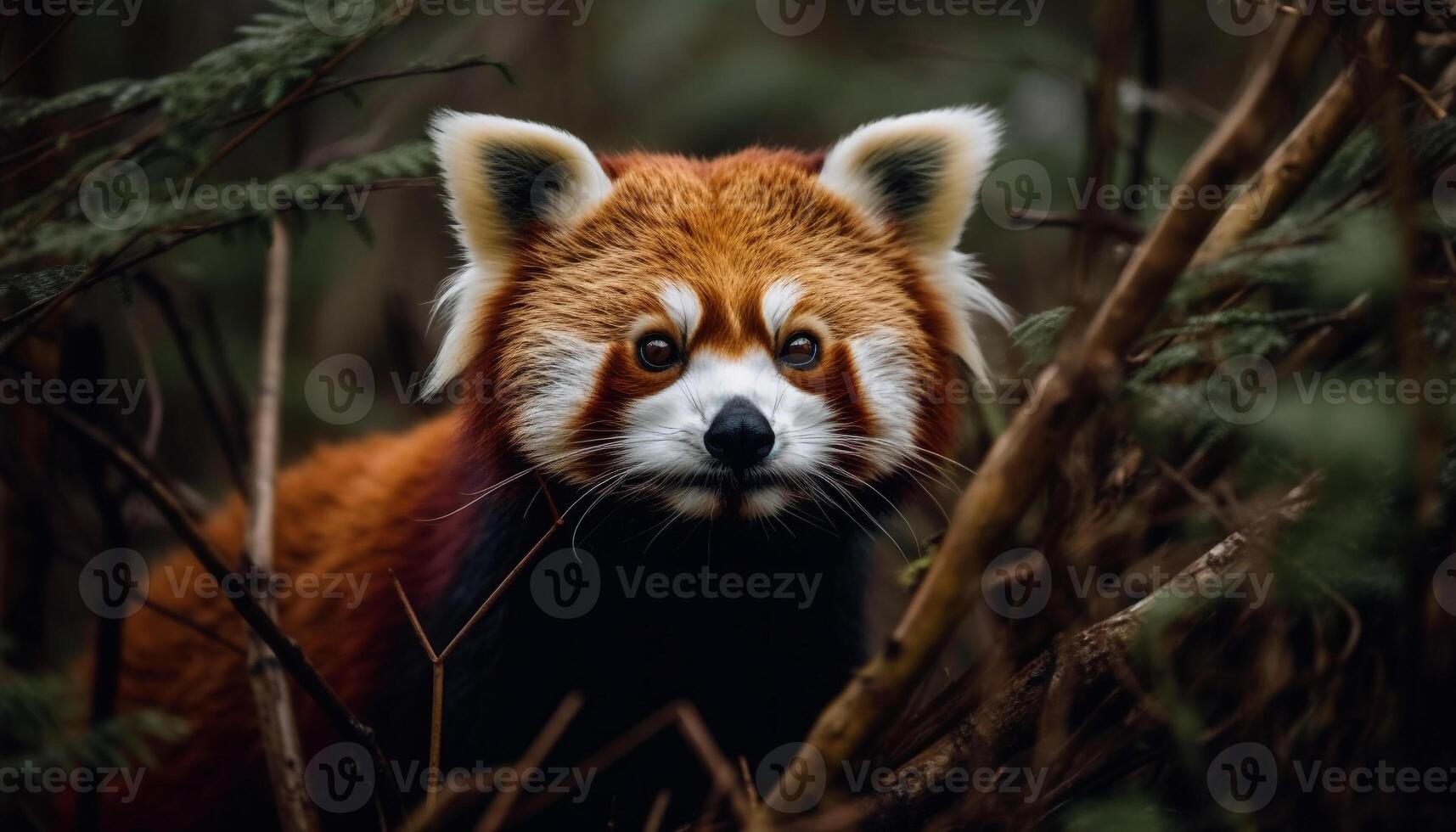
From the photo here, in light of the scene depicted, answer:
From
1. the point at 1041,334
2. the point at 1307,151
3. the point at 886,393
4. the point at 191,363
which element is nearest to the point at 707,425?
the point at 886,393

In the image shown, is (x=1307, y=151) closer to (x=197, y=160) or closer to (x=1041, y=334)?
(x=1041, y=334)

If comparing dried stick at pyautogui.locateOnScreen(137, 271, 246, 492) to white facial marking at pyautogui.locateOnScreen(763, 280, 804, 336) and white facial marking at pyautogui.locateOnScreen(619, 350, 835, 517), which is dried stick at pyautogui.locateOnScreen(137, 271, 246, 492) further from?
white facial marking at pyautogui.locateOnScreen(763, 280, 804, 336)

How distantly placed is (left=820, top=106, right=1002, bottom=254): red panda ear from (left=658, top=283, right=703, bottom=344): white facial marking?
0.69 meters

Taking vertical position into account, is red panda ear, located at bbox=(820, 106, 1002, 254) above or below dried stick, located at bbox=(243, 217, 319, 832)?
above

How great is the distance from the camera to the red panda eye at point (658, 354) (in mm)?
2861

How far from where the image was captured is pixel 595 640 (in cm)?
303

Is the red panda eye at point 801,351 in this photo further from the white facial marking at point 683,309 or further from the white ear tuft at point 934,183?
the white ear tuft at point 934,183

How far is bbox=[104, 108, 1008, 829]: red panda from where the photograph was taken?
283 cm

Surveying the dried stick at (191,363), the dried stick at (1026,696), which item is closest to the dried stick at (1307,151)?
the dried stick at (1026,696)

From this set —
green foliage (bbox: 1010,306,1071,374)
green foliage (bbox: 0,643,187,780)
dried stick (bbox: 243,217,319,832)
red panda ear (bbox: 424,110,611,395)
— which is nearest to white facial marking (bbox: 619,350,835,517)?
green foliage (bbox: 1010,306,1071,374)

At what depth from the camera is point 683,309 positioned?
2.86 meters

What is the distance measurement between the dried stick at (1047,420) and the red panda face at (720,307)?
2.69ft

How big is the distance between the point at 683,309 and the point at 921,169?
36.5 inches

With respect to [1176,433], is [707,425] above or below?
above
